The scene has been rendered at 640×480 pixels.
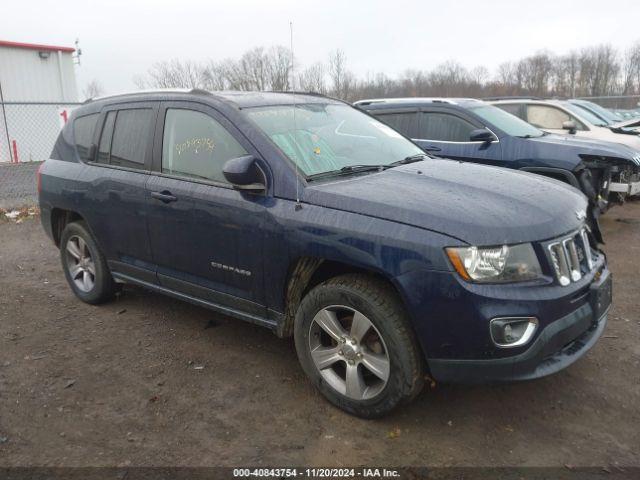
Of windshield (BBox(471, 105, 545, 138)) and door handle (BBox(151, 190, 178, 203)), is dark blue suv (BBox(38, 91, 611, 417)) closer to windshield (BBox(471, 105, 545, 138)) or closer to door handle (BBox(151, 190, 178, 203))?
door handle (BBox(151, 190, 178, 203))

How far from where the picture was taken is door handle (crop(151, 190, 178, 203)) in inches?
148

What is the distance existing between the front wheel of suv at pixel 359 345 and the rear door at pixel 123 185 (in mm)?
1580

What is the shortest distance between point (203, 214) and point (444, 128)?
15.4 ft

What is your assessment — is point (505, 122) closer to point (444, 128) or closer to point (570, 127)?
point (444, 128)

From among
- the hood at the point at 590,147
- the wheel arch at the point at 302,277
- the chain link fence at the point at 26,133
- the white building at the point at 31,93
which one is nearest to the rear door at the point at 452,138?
the hood at the point at 590,147

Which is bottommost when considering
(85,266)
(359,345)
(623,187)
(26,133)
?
(85,266)

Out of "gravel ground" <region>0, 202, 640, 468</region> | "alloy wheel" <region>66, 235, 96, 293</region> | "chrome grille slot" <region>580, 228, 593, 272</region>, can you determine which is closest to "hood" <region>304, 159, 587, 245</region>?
"chrome grille slot" <region>580, 228, 593, 272</region>

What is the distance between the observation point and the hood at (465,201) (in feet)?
8.96

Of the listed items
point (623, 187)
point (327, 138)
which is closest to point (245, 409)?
point (327, 138)

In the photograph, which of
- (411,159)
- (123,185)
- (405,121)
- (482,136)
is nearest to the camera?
(411,159)

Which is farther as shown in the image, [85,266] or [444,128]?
[444,128]

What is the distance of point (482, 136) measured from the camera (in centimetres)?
683

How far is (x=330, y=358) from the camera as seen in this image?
319 cm

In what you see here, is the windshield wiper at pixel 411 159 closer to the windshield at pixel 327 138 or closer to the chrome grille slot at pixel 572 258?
the windshield at pixel 327 138
